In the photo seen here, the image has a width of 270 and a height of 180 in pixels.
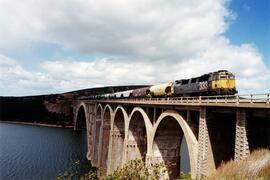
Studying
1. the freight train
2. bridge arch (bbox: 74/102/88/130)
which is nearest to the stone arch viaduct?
the freight train

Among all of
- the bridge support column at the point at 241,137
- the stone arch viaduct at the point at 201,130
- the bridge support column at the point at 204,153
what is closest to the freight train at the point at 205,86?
the stone arch viaduct at the point at 201,130

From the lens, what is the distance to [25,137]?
77.0 meters

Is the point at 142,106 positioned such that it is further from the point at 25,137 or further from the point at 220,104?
the point at 25,137

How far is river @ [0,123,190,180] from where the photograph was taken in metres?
45.6

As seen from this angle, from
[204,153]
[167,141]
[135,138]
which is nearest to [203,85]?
[204,153]

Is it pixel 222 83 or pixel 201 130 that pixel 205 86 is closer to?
pixel 222 83

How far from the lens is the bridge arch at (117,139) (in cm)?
4659

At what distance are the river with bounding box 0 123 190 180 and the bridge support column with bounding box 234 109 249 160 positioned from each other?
95.6 ft

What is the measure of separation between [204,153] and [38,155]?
47753 mm

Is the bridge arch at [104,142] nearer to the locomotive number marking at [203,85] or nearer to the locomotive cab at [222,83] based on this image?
the locomotive number marking at [203,85]

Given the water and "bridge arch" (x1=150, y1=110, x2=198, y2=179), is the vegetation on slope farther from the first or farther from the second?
the water

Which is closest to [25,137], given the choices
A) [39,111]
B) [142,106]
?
[39,111]

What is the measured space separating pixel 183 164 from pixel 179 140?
19.8 metres

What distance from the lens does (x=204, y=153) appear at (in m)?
18.1
